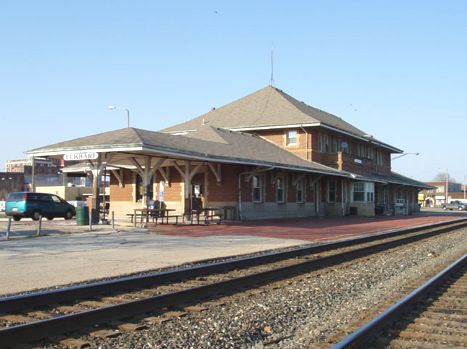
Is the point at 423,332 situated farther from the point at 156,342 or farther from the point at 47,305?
the point at 47,305

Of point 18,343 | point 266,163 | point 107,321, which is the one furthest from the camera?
point 266,163

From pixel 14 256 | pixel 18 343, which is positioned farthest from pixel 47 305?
pixel 14 256

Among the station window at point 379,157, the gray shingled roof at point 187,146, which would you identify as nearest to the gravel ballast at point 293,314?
the gray shingled roof at point 187,146

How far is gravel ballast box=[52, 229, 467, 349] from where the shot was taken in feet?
20.4

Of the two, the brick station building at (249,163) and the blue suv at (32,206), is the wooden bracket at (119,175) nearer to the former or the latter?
the brick station building at (249,163)

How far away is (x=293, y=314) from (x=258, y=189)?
2356cm

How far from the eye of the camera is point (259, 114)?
41.3 meters

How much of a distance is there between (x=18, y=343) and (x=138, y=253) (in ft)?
28.4

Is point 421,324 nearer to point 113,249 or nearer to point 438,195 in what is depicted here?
point 113,249

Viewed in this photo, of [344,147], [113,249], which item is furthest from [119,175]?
[344,147]

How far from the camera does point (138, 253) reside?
1434cm

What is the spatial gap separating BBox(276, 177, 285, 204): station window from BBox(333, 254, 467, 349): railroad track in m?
23.6

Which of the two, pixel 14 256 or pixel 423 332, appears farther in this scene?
pixel 14 256

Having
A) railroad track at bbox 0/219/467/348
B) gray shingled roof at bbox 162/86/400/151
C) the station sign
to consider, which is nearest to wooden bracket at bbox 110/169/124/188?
gray shingled roof at bbox 162/86/400/151
